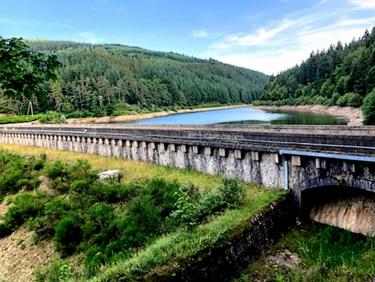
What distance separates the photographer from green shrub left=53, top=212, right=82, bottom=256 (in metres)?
17.0

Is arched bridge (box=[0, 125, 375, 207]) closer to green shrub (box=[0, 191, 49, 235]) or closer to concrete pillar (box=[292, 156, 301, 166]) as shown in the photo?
concrete pillar (box=[292, 156, 301, 166])

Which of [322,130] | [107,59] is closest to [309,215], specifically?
[322,130]

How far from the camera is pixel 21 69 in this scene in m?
5.32

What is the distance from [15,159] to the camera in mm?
36219

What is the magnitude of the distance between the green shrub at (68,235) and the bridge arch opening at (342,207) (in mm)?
9824

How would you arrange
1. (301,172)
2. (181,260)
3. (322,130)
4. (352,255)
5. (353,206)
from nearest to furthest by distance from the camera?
(181,260)
(352,255)
(353,206)
(301,172)
(322,130)

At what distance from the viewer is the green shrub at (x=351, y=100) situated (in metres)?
61.7

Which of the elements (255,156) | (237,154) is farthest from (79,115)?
(255,156)

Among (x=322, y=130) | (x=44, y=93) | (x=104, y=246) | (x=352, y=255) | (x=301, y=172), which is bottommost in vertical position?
(x=104, y=246)

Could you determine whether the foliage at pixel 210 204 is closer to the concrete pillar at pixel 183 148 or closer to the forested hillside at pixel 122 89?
the concrete pillar at pixel 183 148

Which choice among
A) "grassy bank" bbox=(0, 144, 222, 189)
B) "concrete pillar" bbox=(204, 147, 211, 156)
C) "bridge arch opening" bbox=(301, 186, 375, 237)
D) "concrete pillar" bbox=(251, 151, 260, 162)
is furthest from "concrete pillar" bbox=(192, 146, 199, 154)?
"bridge arch opening" bbox=(301, 186, 375, 237)

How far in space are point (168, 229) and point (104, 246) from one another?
361 cm

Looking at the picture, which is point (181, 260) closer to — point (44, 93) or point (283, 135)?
point (44, 93)

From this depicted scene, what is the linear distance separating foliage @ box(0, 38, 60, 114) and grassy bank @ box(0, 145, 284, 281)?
18.0 ft
